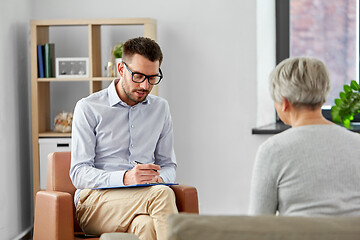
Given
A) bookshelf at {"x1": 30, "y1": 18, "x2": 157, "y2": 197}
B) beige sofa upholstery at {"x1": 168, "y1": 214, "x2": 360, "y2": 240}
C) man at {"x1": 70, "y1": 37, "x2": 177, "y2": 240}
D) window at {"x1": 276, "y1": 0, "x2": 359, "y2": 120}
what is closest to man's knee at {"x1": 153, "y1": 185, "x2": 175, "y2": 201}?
man at {"x1": 70, "y1": 37, "x2": 177, "y2": 240}

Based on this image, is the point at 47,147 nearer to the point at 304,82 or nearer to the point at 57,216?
the point at 57,216

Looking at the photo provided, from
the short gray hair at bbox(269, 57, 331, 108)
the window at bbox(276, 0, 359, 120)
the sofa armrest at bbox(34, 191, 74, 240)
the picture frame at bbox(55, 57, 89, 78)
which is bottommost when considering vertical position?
the sofa armrest at bbox(34, 191, 74, 240)

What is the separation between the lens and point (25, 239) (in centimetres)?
441

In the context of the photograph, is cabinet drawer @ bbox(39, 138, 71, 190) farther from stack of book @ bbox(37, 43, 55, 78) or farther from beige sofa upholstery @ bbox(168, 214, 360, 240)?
beige sofa upholstery @ bbox(168, 214, 360, 240)

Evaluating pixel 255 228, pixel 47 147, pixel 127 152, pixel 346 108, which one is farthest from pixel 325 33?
pixel 255 228

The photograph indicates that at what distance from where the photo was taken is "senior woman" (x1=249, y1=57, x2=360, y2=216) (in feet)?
5.39

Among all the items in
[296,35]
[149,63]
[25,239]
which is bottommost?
Result: [25,239]

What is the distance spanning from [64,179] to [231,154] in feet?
6.38

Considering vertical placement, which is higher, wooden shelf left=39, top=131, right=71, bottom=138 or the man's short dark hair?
the man's short dark hair

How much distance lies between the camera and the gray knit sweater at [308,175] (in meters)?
1.64

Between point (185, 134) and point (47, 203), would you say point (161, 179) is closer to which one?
point (47, 203)

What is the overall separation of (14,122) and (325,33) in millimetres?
2522

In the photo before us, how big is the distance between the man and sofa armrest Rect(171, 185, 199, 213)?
0.13 meters

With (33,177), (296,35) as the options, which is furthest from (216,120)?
(33,177)
